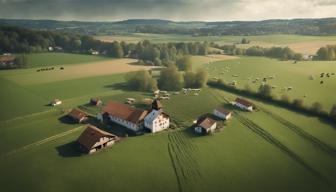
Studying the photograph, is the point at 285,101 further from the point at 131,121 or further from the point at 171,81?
the point at 131,121

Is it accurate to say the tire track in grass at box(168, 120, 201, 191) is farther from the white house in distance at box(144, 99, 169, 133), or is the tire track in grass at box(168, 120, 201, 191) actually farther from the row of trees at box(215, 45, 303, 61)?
the row of trees at box(215, 45, 303, 61)

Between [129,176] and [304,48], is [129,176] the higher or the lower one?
the lower one

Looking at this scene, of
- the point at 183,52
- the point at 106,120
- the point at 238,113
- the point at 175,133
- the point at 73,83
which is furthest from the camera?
the point at 183,52

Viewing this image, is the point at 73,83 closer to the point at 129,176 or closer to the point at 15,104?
the point at 15,104

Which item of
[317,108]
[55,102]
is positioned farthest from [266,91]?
[55,102]

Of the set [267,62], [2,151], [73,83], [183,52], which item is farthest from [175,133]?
[183,52]

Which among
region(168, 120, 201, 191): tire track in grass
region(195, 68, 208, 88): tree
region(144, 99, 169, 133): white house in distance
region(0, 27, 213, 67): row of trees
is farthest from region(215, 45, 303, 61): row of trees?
region(168, 120, 201, 191): tire track in grass

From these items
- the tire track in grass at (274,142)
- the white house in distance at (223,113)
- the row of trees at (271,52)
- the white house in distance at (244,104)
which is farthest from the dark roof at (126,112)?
the row of trees at (271,52)

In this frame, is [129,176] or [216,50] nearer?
[129,176]
